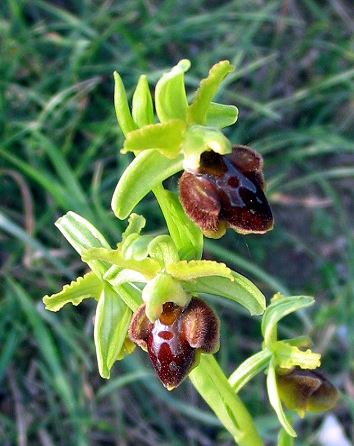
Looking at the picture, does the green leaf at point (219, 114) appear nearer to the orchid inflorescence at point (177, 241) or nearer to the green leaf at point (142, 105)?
the orchid inflorescence at point (177, 241)

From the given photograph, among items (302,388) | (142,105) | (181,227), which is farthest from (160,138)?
(302,388)

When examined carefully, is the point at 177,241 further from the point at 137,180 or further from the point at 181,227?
the point at 137,180

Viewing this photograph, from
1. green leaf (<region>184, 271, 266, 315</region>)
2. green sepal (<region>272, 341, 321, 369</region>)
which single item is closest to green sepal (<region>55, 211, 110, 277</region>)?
green leaf (<region>184, 271, 266, 315</region>)

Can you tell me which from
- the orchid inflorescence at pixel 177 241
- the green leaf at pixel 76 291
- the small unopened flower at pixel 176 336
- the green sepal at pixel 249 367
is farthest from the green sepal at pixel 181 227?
the green sepal at pixel 249 367

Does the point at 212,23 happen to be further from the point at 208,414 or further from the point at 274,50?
the point at 208,414

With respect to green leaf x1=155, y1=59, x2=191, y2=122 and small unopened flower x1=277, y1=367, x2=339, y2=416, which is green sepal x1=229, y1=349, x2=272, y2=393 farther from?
green leaf x1=155, y1=59, x2=191, y2=122

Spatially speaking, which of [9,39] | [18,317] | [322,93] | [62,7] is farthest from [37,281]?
[322,93]

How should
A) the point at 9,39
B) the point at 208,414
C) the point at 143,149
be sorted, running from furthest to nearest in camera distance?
the point at 9,39 < the point at 208,414 < the point at 143,149
